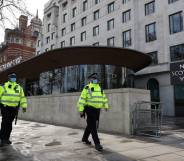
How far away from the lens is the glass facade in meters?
15.5

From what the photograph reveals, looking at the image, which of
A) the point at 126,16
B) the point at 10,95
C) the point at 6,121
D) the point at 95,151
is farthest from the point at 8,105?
the point at 126,16

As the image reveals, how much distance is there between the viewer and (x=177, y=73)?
967 inches

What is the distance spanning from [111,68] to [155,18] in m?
14.2

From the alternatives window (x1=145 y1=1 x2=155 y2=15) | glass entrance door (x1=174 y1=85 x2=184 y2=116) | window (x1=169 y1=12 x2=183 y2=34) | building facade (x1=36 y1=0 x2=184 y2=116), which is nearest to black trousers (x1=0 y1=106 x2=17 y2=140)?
building facade (x1=36 y1=0 x2=184 y2=116)

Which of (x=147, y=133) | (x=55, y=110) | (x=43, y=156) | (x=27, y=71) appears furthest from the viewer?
(x=27, y=71)

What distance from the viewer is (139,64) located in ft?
65.3

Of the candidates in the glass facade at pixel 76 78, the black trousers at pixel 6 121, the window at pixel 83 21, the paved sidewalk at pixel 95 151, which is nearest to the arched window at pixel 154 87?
the glass facade at pixel 76 78

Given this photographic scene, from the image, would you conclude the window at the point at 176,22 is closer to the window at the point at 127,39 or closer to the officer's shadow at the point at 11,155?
the window at the point at 127,39

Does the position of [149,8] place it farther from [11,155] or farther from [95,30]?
[11,155]

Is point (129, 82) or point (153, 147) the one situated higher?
point (129, 82)

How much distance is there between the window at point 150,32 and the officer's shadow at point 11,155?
2431 cm

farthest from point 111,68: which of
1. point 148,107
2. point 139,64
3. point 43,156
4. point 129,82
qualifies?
point 43,156

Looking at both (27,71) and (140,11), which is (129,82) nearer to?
(27,71)

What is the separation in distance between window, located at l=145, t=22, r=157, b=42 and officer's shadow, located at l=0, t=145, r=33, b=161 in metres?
24.3
